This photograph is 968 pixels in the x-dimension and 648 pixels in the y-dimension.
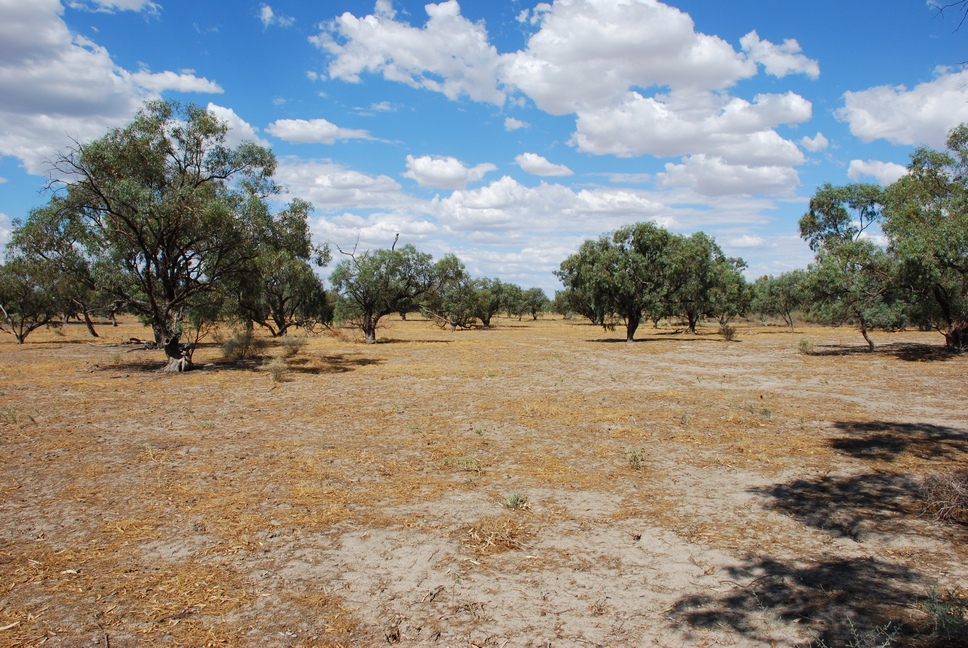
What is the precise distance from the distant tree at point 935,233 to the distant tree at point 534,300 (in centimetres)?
7155

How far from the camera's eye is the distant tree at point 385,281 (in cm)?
3712

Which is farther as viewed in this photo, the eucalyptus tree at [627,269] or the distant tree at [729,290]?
the distant tree at [729,290]

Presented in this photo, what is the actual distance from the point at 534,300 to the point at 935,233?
79736mm

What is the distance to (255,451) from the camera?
9.43 m

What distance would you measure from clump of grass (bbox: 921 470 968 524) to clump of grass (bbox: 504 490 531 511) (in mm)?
4720

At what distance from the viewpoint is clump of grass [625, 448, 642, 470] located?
841 centimetres

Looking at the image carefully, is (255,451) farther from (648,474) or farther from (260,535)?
(648,474)

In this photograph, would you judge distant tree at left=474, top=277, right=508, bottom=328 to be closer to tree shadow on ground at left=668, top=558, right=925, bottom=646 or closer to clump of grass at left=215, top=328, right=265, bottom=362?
clump of grass at left=215, top=328, right=265, bottom=362

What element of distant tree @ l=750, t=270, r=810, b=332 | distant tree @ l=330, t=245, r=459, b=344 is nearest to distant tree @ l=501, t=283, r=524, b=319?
distant tree @ l=750, t=270, r=810, b=332

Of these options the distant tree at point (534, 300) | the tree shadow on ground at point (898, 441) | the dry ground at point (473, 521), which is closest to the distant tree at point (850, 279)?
the dry ground at point (473, 521)

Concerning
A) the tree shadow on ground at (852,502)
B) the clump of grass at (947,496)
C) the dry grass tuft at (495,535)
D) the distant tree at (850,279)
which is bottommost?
the dry grass tuft at (495,535)

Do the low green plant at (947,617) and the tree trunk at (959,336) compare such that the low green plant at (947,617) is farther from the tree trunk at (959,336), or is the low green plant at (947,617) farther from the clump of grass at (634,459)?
the tree trunk at (959,336)

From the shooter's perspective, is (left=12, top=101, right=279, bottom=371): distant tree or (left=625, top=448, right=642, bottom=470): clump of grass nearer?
(left=625, top=448, right=642, bottom=470): clump of grass

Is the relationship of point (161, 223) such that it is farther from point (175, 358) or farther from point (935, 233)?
point (935, 233)
